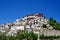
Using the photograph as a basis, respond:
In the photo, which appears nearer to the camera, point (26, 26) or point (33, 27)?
point (33, 27)

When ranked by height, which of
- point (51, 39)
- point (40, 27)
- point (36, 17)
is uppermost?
point (36, 17)

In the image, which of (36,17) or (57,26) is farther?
(36,17)

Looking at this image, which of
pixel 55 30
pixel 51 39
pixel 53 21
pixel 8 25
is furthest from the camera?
pixel 8 25

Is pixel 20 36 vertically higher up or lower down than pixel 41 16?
lower down

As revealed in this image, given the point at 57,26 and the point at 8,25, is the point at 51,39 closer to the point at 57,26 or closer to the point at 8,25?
the point at 57,26

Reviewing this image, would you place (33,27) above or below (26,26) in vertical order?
below

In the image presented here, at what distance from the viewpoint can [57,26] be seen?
28.8m

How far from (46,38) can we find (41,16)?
16.5 m

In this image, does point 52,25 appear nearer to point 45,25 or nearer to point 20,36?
point 45,25

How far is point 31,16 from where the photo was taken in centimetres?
3828

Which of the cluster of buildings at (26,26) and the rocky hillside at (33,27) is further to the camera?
the cluster of buildings at (26,26)

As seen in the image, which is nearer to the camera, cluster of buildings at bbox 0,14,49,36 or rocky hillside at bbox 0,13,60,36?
rocky hillside at bbox 0,13,60,36

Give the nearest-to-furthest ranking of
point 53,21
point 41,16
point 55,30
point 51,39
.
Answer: point 51,39 < point 55,30 < point 53,21 < point 41,16

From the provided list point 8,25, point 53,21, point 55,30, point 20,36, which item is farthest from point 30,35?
point 8,25
